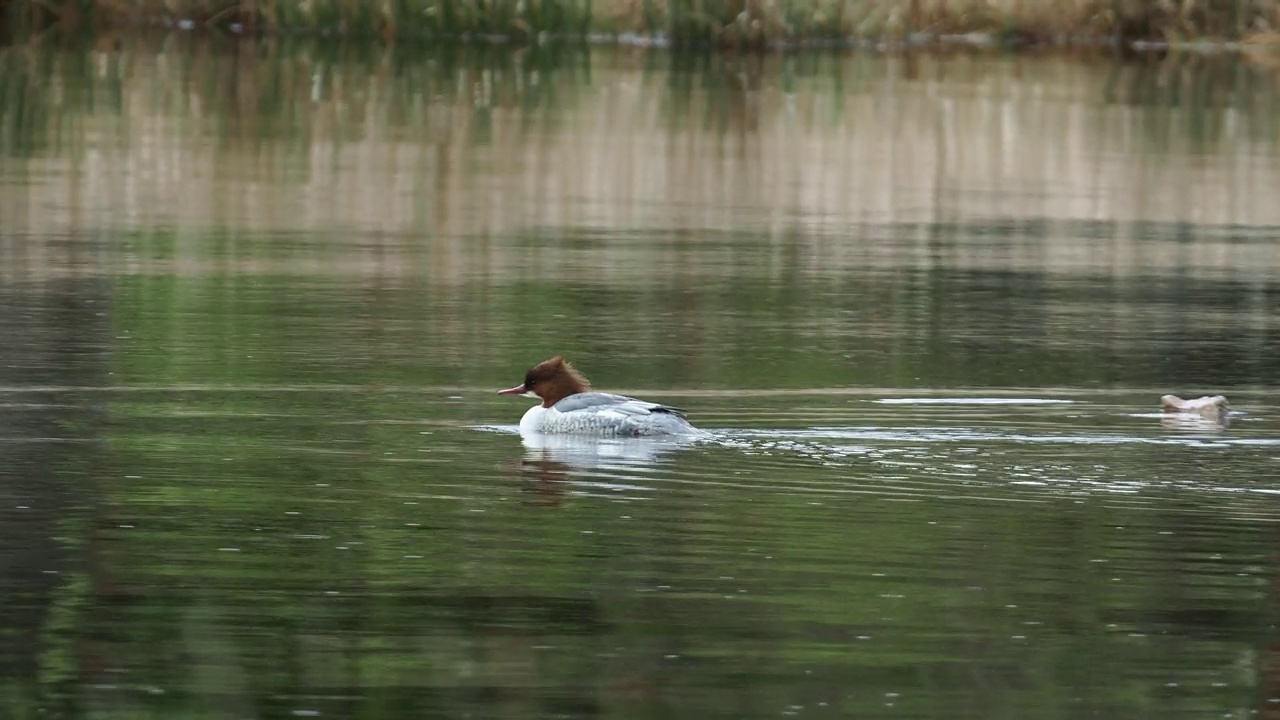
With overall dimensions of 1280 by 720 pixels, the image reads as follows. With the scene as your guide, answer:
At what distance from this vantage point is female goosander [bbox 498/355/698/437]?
41.2ft

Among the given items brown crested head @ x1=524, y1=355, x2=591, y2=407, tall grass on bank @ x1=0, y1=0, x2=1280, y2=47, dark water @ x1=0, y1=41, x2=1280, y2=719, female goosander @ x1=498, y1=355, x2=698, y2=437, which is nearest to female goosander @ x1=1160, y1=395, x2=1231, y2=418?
dark water @ x1=0, y1=41, x2=1280, y2=719

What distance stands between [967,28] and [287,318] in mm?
31755

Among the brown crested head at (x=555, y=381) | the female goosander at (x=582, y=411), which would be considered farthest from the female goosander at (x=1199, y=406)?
A: the brown crested head at (x=555, y=381)

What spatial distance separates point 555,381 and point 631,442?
68cm

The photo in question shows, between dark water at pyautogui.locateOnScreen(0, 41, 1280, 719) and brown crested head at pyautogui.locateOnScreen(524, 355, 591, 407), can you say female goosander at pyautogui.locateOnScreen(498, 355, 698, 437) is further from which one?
dark water at pyautogui.locateOnScreen(0, 41, 1280, 719)

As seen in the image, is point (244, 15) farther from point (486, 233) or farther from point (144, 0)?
point (486, 233)

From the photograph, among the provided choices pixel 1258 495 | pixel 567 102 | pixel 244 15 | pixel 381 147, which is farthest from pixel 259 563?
pixel 244 15

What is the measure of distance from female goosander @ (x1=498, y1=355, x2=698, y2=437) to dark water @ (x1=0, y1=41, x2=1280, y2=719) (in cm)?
15

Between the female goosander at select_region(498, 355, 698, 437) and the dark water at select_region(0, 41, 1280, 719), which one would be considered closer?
the dark water at select_region(0, 41, 1280, 719)

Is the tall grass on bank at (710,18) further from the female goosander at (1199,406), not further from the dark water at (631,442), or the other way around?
the female goosander at (1199,406)

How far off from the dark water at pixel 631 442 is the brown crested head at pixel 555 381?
0.30 m

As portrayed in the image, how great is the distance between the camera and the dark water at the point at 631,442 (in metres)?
8.41

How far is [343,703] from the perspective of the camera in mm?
7805

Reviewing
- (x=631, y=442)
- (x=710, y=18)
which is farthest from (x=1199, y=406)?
(x=710, y=18)
